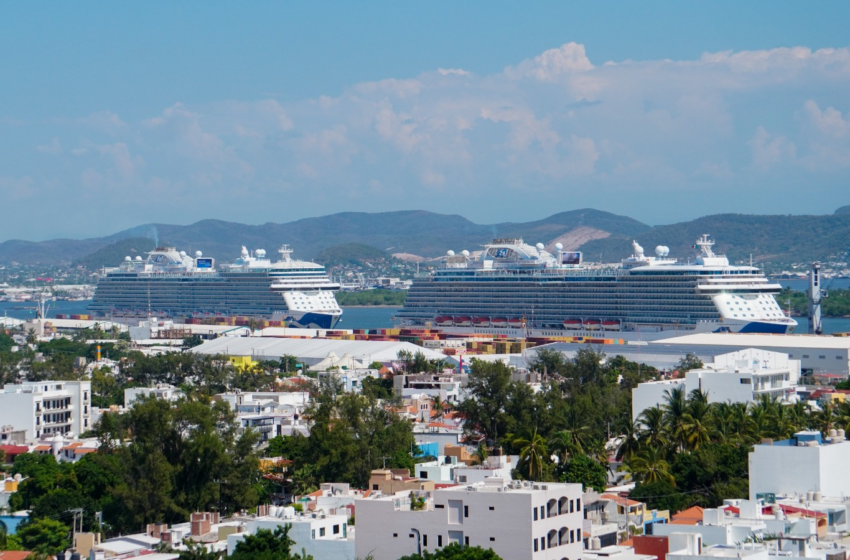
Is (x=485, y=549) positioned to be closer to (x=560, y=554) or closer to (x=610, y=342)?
(x=560, y=554)

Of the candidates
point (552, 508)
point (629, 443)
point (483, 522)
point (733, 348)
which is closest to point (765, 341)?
point (733, 348)

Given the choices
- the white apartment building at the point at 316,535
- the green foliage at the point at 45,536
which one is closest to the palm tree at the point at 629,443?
the white apartment building at the point at 316,535

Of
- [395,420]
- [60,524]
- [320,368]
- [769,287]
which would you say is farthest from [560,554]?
[769,287]

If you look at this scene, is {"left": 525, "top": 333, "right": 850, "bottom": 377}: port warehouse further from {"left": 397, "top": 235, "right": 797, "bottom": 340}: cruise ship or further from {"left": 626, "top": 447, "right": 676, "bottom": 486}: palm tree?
{"left": 626, "top": 447, "right": 676, "bottom": 486}: palm tree

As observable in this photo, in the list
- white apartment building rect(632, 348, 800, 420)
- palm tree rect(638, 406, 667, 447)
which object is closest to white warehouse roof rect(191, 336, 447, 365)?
white apartment building rect(632, 348, 800, 420)

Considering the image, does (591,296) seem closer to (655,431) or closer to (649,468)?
(655,431)

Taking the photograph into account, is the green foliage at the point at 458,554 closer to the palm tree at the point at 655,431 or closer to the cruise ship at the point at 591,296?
the palm tree at the point at 655,431
